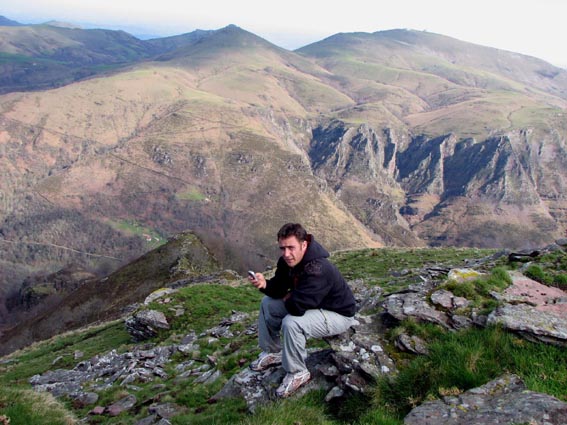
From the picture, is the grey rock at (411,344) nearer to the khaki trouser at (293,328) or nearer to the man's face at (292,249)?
the khaki trouser at (293,328)

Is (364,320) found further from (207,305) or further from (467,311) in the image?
(207,305)

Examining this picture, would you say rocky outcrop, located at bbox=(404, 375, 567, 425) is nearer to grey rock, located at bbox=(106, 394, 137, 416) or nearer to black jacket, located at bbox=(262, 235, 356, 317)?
black jacket, located at bbox=(262, 235, 356, 317)

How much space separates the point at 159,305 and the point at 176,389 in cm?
1358

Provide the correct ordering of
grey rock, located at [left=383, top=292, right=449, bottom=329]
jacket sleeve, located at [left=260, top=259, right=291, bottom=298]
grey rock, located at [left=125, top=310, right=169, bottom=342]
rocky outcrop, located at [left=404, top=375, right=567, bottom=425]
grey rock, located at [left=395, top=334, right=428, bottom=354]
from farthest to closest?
1. grey rock, located at [left=125, top=310, right=169, bottom=342]
2. grey rock, located at [left=383, top=292, right=449, bottom=329]
3. jacket sleeve, located at [left=260, top=259, right=291, bottom=298]
4. grey rock, located at [left=395, top=334, right=428, bottom=354]
5. rocky outcrop, located at [left=404, top=375, right=567, bottom=425]

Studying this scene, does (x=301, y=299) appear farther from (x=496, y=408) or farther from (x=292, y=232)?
(x=496, y=408)

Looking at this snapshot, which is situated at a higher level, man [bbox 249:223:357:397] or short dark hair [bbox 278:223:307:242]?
short dark hair [bbox 278:223:307:242]

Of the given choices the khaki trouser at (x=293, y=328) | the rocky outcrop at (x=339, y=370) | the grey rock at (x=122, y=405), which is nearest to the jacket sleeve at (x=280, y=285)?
the khaki trouser at (x=293, y=328)

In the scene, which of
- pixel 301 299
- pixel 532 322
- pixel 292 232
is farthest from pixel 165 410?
pixel 532 322

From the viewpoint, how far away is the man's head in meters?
9.19

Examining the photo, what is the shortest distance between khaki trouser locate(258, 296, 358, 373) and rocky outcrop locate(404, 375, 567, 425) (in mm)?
2720

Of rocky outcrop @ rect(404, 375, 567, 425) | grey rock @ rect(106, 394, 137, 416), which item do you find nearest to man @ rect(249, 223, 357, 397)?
rocky outcrop @ rect(404, 375, 567, 425)

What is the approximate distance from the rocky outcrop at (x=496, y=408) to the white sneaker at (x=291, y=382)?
102 inches

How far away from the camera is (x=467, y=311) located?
35.2 ft

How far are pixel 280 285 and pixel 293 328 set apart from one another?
1.30m
